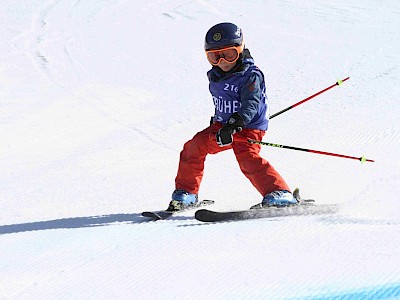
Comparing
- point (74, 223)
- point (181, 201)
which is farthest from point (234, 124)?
point (74, 223)

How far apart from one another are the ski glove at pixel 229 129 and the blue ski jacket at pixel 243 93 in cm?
4

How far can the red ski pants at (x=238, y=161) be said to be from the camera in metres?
4.39

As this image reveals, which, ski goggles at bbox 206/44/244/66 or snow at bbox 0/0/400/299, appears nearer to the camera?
snow at bbox 0/0/400/299

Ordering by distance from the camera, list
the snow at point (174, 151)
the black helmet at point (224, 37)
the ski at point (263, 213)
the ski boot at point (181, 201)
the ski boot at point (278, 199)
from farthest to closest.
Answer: the ski boot at point (181, 201)
the black helmet at point (224, 37)
the ski boot at point (278, 199)
the ski at point (263, 213)
the snow at point (174, 151)

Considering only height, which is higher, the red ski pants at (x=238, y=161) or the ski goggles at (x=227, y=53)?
the ski goggles at (x=227, y=53)

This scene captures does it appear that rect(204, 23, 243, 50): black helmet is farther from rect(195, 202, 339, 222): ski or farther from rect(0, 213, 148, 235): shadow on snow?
rect(0, 213, 148, 235): shadow on snow

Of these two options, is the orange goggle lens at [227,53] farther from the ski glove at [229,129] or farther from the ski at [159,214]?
the ski at [159,214]

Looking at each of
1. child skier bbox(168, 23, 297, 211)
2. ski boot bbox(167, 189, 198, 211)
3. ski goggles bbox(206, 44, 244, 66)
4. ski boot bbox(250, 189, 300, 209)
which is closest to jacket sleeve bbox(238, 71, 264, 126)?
child skier bbox(168, 23, 297, 211)

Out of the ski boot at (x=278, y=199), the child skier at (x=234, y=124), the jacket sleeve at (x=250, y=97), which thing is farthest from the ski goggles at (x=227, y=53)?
the ski boot at (x=278, y=199)

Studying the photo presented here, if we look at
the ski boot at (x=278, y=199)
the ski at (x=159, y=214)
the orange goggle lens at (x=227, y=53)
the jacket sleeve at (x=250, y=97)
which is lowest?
the ski at (x=159, y=214)

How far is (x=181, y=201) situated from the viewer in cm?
461

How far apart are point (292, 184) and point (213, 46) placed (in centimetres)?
144

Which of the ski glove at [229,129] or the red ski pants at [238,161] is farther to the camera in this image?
the red ski pants at [238,161]

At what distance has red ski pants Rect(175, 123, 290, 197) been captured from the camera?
14.4ft
